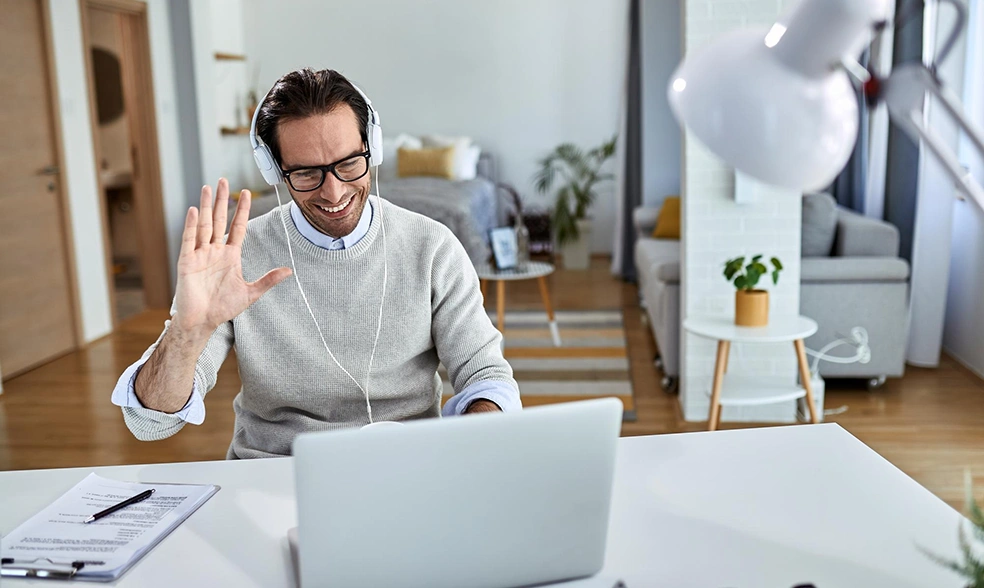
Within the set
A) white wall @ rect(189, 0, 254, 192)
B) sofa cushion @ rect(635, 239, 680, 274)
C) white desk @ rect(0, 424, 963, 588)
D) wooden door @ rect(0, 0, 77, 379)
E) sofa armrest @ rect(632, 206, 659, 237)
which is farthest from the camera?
white wall @ rect(189, 0, 254, 192)

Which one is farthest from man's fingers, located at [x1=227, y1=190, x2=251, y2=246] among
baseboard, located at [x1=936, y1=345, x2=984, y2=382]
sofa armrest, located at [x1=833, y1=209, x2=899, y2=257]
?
baseboard, located at [x1=936, y1=345, x2=984, y2=382]

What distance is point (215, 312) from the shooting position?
4.45 ft

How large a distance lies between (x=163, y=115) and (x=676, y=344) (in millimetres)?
3776

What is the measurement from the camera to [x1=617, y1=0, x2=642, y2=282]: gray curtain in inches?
248

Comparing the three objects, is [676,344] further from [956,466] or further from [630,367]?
[956,466]

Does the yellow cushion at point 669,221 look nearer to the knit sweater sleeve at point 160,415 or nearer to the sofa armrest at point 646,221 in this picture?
the sofa armrest at point 646,221

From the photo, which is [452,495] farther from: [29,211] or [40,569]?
[29,211]

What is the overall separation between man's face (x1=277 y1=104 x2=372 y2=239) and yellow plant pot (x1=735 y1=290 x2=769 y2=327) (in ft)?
6.27

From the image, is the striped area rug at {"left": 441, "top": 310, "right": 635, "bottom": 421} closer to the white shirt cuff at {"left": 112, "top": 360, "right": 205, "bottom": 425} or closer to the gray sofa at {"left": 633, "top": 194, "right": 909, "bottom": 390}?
the gray sofa at {"left": 633, "top": 194, "right": 909, "bottom": 390}

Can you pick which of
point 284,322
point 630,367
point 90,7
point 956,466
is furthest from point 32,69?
point 956,466

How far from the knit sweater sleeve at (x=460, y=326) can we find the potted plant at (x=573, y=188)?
5226 mm

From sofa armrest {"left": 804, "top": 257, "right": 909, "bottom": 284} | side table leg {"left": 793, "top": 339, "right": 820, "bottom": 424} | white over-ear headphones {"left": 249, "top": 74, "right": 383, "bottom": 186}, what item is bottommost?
side table leg {"left": 793, "top": 339, "right": 820, "bottom": 424}

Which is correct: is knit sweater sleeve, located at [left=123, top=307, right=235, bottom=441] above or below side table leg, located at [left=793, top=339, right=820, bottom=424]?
above

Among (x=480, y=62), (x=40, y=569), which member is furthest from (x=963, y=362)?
(x=480, y=62)
